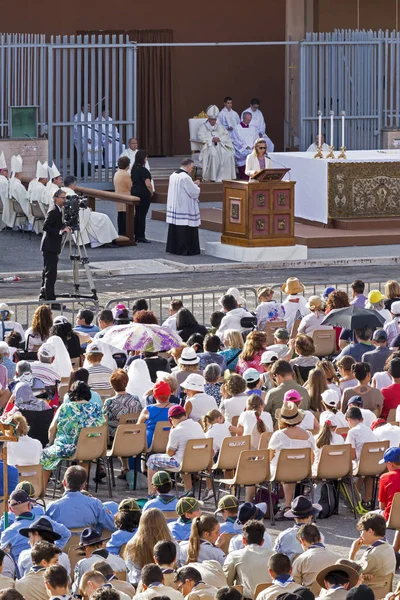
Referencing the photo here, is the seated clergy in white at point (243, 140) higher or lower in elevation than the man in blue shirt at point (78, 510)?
higher

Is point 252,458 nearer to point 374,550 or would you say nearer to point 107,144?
point 374,550

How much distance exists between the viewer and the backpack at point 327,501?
13.5 meters

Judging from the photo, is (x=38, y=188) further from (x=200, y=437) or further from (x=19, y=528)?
(x=19, y=528)

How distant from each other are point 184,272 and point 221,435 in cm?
1239

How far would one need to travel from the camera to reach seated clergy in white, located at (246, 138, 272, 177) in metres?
26.4

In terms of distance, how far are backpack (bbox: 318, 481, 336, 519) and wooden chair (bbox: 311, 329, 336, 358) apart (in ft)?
13.5

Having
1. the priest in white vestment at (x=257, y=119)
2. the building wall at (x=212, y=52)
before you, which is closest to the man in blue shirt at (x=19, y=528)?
the priest in white vestment at (x=257, y=119)

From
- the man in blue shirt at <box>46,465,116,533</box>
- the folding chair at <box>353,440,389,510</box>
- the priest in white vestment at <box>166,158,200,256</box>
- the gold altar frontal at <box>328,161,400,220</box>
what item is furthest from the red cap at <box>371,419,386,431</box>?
the gold altar frontal at <box>328,161,400,220</box>

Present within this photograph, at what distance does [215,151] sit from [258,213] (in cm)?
682

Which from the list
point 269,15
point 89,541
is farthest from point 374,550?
point 269,15

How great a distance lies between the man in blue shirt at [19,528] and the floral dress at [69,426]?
2.51 metres

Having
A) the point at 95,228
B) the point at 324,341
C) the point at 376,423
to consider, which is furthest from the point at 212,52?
the point at 376,423

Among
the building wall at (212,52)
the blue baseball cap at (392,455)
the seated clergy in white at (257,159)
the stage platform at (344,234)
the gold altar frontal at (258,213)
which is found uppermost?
the building wall at (212,52)

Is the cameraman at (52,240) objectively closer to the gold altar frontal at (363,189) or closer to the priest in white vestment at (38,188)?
the priest in white vestment at (38,188)
